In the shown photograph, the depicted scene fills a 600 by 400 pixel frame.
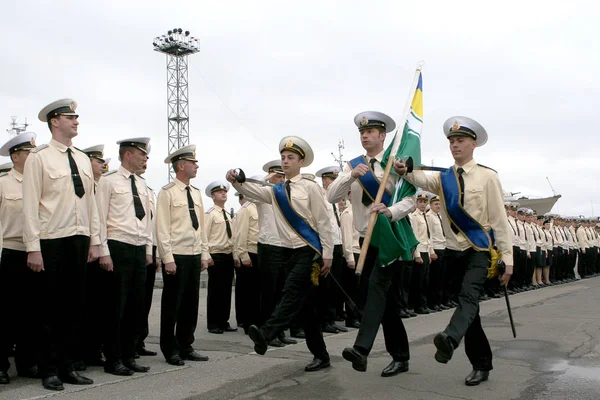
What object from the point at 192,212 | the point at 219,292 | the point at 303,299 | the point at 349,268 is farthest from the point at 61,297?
the point at 349,268

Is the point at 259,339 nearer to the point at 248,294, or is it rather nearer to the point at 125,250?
the point at 125,250

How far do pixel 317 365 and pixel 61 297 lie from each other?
2.46 m

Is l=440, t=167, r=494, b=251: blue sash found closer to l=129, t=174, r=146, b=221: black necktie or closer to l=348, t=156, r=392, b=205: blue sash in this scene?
l=348, t=156, r=392, b=205: blue sash

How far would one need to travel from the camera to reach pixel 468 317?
551 centimetres

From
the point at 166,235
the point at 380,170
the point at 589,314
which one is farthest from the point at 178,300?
the point at 589,314

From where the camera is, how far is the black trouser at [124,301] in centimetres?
648

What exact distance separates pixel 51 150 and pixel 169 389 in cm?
241

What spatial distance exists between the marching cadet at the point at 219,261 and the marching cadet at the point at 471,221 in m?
4.96

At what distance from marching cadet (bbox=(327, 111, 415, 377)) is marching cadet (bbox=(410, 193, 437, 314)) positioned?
6291 millimetres

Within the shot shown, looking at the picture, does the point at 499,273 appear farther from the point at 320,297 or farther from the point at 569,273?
the point at 569,273

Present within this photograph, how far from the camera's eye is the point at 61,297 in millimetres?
5859

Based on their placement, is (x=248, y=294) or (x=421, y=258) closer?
(x=248, y=294)

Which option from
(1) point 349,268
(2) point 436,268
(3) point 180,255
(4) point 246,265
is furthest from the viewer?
(2) point 436,268

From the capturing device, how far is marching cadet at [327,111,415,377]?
5805 mm
